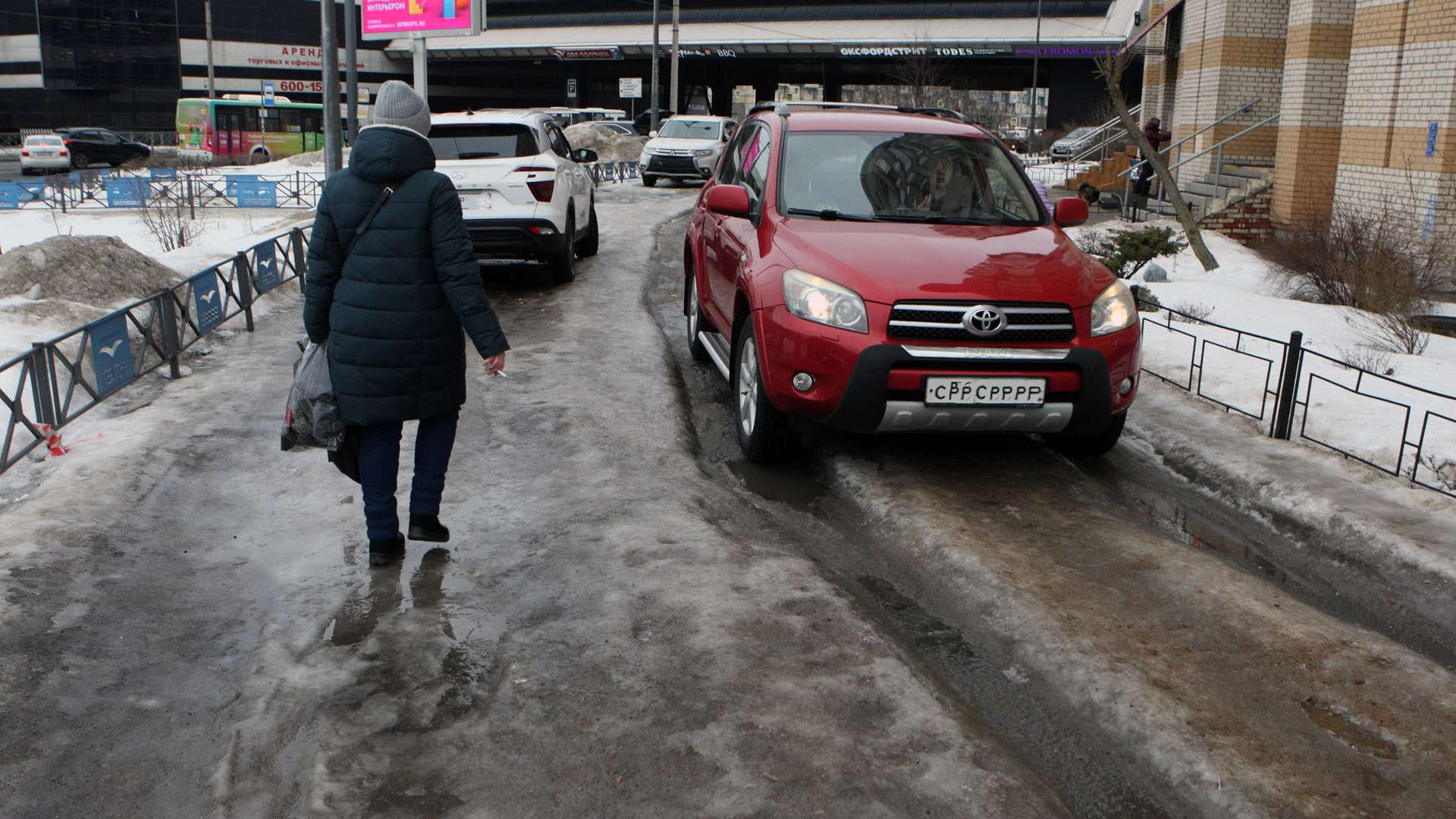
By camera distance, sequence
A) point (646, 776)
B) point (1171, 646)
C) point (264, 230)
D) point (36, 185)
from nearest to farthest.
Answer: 1. point (646, 776)
2. point (1171, 646)
3. point (264, 230)
4. point (36, 185)

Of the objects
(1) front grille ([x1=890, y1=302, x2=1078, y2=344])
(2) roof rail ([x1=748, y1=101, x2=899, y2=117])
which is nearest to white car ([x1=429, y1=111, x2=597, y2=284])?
(2) roof rail ([x1=748, y1=101, x2=899, y2=117])

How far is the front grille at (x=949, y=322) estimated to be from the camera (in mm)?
5652

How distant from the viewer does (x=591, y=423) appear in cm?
724

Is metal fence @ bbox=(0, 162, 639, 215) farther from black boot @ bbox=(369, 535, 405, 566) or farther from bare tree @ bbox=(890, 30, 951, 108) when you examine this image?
bare tree @ bbox=(890, 30, 951, 108)

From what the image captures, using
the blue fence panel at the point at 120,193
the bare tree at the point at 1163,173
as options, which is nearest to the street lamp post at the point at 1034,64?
the blue fence panel at the point at 120,193

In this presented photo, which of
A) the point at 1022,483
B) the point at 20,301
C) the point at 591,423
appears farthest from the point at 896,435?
the point at 20,301

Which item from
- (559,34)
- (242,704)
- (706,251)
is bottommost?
(242,704)

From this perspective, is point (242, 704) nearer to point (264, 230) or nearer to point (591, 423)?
point (591, 423)

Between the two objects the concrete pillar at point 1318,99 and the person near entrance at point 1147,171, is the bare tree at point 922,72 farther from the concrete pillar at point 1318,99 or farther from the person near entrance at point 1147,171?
the concrete pillar at point 1318,99

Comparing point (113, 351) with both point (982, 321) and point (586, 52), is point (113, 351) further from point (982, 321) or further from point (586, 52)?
point (586, 52)

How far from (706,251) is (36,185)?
26342mm

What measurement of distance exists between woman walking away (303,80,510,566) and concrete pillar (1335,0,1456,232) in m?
11.5

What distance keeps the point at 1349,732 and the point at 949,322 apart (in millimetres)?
2547

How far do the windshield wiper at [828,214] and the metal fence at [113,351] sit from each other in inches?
166
